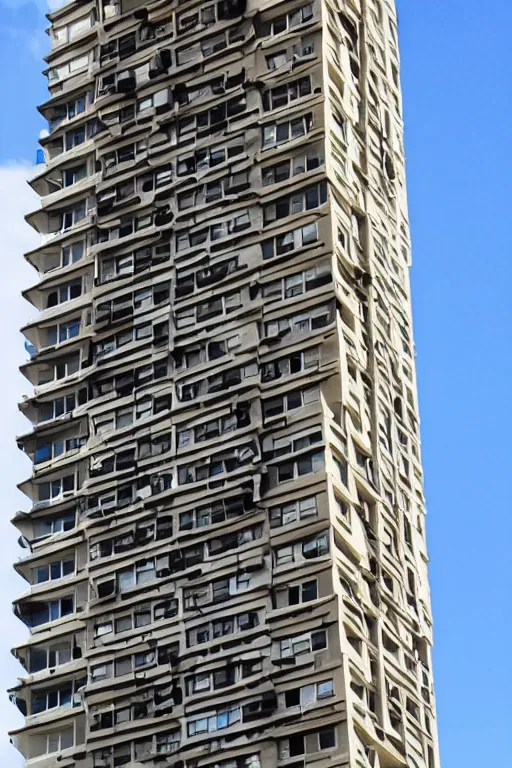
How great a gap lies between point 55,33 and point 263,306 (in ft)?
56.7

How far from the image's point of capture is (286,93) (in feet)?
216

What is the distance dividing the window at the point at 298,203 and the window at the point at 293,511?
32.4 feet

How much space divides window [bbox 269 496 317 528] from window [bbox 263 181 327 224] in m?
9.88

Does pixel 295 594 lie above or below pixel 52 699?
above

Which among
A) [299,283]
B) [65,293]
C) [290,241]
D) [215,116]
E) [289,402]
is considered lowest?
[289,402]

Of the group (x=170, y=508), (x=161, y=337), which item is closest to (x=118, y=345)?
(x=161, y=337)

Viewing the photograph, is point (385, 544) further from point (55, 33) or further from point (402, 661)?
point (55, 33)

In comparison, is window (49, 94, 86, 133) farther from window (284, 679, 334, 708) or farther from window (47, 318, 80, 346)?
window (284, 679, 334, 708)

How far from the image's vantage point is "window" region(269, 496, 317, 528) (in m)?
58.8

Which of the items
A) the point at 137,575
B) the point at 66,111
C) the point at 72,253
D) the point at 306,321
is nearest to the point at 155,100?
the point at 66,111

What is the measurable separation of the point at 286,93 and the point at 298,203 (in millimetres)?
4169

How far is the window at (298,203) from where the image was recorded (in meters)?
63.8

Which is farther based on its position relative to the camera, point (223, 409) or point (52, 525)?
point (52, 525)

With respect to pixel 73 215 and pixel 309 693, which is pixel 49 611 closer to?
pixel 309 693
